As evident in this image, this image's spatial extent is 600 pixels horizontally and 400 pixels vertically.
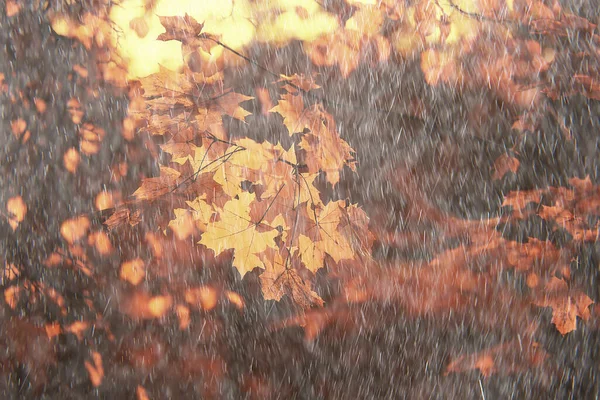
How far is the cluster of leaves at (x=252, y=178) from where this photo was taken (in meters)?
1.10

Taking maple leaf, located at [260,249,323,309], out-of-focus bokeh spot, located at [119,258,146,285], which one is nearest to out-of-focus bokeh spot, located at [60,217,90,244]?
out-of-focus bokeh spot, located at [119,258,146,285]

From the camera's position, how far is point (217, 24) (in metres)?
1.12

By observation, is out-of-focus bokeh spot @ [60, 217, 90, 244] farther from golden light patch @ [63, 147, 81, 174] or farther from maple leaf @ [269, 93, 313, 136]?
maple leaf @ [269, 93, 313, 136]

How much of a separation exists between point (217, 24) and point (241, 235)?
43 centimetres

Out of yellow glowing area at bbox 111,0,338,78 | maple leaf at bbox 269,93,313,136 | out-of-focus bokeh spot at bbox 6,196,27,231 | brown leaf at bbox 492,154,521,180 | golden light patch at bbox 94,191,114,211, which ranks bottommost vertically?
out-of-focus bokeh spot at bbox 6,196,27,231

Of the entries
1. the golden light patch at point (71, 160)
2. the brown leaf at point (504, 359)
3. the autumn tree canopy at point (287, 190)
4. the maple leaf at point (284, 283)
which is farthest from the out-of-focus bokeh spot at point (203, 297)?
the brown leaf at point (504, 359)

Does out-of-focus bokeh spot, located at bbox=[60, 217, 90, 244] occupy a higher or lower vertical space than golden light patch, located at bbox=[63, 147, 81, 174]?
lower

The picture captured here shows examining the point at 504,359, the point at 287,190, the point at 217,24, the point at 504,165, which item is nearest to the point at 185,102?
the point at 217,24

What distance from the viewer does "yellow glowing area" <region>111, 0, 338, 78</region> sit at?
110 centimetres

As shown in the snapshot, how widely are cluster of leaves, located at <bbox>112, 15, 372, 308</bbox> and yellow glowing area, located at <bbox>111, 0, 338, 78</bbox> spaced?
0.02 meters

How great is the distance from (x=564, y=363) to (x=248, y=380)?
61 centimetres

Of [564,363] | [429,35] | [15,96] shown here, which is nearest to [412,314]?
[564,363]

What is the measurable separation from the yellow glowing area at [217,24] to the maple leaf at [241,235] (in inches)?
11.9

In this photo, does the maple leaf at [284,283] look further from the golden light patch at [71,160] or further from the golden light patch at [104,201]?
the golden light patch at [71,160]
